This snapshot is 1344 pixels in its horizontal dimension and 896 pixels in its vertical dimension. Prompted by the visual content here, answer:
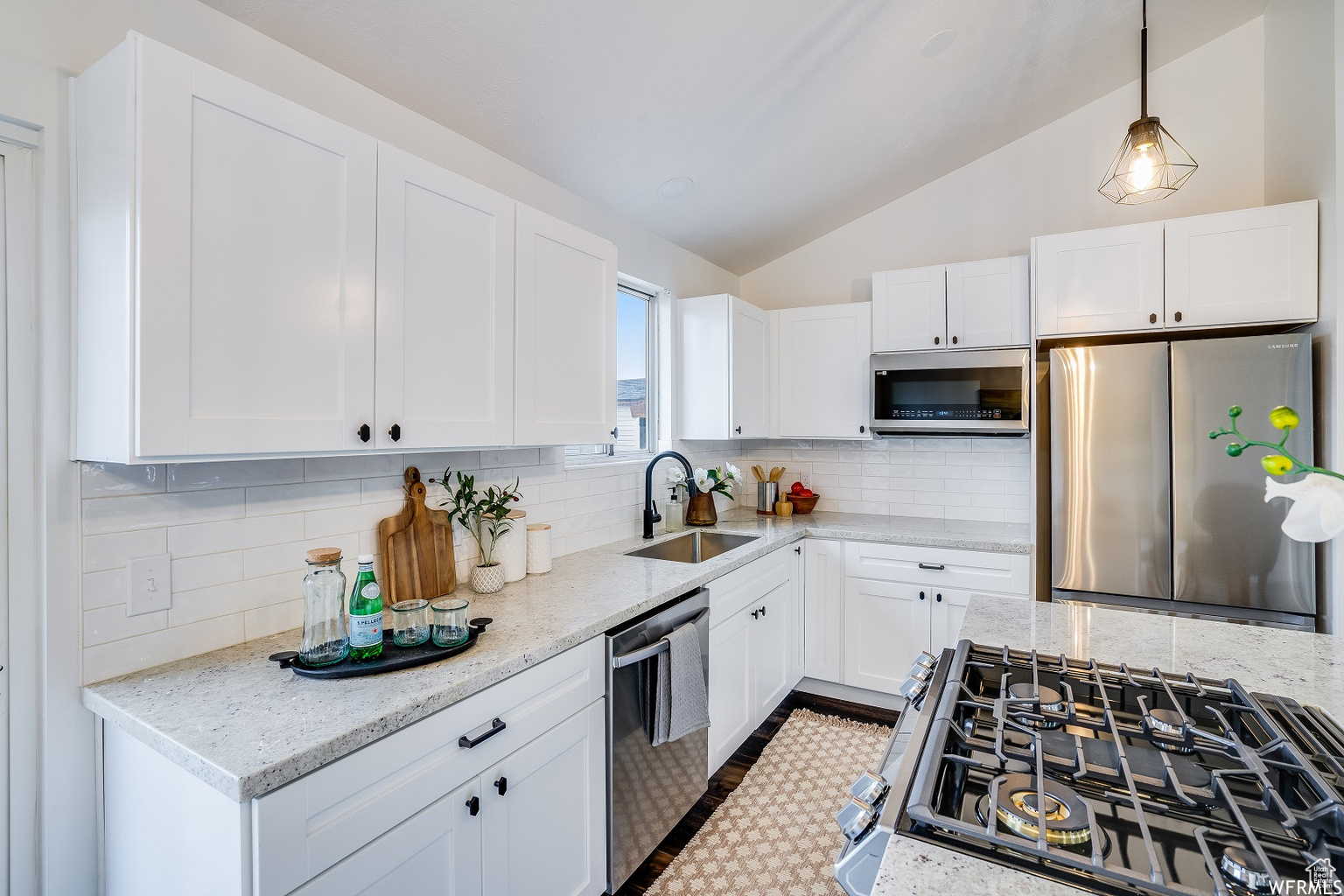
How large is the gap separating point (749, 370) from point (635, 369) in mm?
645

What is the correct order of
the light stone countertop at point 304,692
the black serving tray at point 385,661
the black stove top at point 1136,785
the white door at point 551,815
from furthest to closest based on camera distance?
the white door at point 551,815, the black serving tray at point 385,661, the light stone countertop at point 304,692, the black stove top at point 1136,785

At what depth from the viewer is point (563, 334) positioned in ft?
6.82

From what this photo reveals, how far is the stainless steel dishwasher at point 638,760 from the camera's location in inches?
69.9

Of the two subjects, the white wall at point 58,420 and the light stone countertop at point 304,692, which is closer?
the light stone countertop at point 304,692

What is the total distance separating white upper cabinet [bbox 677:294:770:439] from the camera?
324 centimetres

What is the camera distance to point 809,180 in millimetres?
3084

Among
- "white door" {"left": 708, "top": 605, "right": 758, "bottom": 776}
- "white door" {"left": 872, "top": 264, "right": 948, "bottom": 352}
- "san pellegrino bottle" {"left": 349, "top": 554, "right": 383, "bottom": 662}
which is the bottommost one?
"white door" {"left": 708, "top": 605, "right": 758, "bottom": 776}

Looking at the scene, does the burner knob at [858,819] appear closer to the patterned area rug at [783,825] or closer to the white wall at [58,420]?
the patterned area rug at [783,825]

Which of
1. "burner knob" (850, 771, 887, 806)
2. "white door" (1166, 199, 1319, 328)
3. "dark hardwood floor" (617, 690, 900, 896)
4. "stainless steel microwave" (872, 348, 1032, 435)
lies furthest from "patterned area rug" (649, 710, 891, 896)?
"white door" (1166, 199, 1319, 328)

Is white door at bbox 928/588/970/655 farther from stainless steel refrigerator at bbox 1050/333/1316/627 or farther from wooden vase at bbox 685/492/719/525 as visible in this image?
wooden vase at bbox 685/492/719/525

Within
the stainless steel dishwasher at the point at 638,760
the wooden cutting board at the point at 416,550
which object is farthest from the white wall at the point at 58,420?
the stainless steel dishwasher at the point at 638,760

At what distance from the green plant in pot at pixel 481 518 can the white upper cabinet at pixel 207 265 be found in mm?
625

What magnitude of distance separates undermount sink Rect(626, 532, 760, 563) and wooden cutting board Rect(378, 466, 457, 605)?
1.05 metres

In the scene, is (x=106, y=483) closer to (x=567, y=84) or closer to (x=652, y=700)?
(x=652, y=700)
